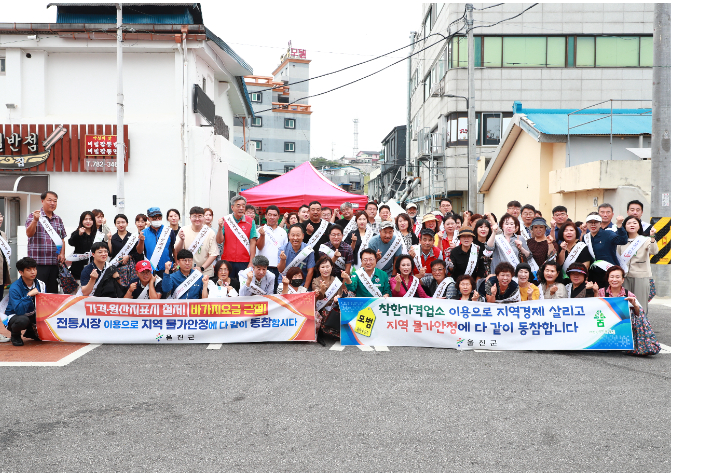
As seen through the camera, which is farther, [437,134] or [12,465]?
[437,134]

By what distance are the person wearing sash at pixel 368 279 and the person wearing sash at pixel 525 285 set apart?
172 cm

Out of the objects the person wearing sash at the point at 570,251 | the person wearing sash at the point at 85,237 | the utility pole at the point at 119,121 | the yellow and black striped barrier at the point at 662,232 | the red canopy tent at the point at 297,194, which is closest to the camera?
the person wearing sash at the point at 570,251

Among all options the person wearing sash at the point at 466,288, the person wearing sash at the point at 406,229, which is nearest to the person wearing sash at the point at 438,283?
the person wearing sash at the point at 466,288

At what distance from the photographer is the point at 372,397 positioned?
18.2 feet

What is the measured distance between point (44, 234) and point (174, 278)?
2048mm

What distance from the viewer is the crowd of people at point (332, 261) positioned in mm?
→ 7977

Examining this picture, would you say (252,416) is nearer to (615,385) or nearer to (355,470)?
(355,470)

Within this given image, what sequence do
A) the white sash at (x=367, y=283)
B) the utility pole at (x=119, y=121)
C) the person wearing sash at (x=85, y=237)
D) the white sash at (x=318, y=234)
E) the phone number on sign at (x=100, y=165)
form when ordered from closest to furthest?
the white sash at (x=367, y=283)
the person wearing sash at (x=85, y=237)
the white sash at (x=318, y=234)
the utility pole at (x=119, y=121)
the phone number on sign at (x=100, y=165)

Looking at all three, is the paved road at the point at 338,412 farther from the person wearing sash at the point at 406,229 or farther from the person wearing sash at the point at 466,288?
the person wearing sash at the point at 406,229

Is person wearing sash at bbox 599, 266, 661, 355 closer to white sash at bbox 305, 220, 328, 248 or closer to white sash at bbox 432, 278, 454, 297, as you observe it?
white sash at bbox 432, 278, 454, 297

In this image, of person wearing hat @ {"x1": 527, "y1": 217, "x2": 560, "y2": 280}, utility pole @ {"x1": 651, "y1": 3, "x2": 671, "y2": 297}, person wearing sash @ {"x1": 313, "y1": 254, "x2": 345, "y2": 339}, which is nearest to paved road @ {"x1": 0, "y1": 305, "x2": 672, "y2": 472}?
person wearing sash @ {"x1": 313, "y1": 254, "x2": 345, "y2": 339}

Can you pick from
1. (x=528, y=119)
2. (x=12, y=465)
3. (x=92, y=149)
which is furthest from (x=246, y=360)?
(x=528, y=119)

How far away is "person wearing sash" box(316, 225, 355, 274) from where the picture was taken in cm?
882

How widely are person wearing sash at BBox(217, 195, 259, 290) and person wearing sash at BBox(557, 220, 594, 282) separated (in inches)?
175
